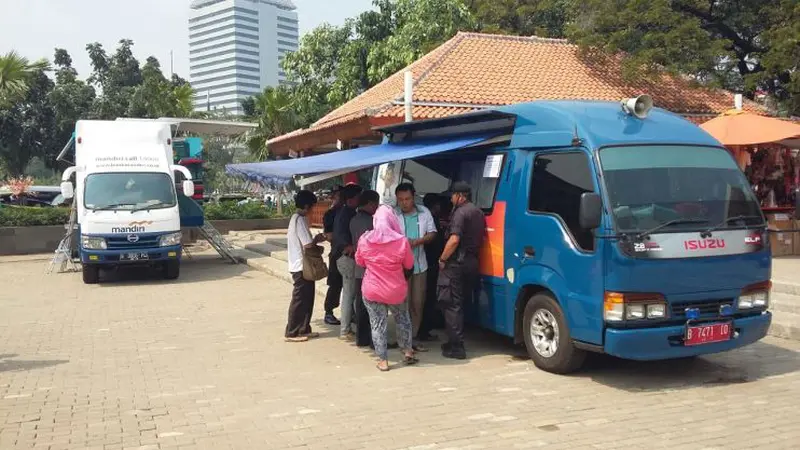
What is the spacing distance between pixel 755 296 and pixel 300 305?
4.61 meters

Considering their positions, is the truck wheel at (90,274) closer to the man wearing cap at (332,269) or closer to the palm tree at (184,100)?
the man wearing cap at (332,269)

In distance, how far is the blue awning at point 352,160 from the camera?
7164mm

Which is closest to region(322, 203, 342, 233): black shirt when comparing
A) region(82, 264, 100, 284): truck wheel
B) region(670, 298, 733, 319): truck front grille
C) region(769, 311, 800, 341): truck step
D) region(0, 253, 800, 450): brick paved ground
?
region(0, 253, 800, 450): brick paved ground

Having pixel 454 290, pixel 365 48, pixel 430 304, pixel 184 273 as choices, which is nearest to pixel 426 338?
pixel 430 304

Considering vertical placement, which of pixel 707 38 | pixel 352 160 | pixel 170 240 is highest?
pixel 707 38

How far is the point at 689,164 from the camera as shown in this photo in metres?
6.01

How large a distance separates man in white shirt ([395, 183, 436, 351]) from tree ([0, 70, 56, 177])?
40.0 m

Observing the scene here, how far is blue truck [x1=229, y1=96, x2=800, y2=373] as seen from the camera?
215 inches

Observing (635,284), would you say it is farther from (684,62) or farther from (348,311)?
(684,62)

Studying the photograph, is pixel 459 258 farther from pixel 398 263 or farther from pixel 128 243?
pixel 128 243

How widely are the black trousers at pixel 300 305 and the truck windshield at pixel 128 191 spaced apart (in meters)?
6.29

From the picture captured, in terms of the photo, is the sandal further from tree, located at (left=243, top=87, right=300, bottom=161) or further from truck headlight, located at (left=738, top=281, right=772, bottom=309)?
tree, located at (left=243, top=87, right=300, bottom=161)

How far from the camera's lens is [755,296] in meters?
5.94

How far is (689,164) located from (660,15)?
12.3 m
